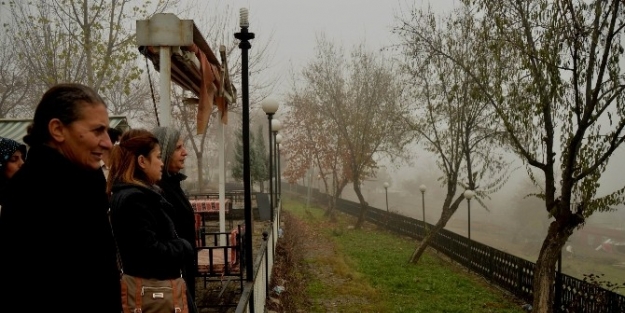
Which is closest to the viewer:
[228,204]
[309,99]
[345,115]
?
[228,204]

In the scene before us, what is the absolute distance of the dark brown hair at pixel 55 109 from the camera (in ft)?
5.32

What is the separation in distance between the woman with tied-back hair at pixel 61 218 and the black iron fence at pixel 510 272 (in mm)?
10118

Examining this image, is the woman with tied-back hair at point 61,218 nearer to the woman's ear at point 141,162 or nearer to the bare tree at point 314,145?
the woman's ear at point 141,162

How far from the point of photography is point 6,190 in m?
1.47

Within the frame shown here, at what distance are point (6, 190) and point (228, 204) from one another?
12333mm

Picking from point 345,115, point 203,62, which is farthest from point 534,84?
point 345,115

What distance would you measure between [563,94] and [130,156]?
7080 mm

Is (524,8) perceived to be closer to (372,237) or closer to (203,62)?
(203,62)

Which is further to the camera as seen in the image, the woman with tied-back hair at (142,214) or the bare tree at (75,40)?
the bare tree at (75,40)

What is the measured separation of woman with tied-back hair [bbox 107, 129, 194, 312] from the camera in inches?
94.0

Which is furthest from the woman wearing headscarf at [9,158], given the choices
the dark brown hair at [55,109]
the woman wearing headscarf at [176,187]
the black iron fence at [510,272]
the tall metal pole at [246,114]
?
the black iron fence at [510,272]

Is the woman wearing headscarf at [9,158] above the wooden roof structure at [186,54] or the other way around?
the other way around

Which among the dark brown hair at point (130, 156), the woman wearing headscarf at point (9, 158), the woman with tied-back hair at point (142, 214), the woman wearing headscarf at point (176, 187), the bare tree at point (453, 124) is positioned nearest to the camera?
the woman with tied-back hair at point (142, 214)

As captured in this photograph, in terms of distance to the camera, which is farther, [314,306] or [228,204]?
[228,204]
